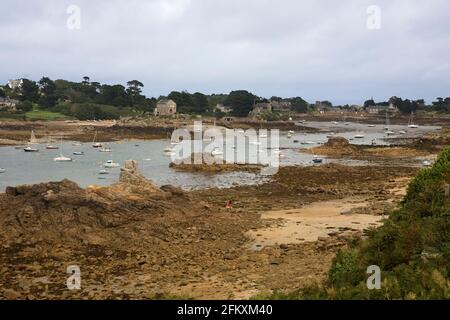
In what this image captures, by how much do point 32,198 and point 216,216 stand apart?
26.8 feet

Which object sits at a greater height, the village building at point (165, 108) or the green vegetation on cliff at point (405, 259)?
the village building at point (165, 108)

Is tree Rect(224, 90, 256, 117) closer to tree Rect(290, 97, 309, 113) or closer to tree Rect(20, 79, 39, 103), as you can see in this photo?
tree Rect(20, 79, 39, 103)

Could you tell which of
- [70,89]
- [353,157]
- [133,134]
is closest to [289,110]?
[70,89]

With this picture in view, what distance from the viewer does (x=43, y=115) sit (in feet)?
369

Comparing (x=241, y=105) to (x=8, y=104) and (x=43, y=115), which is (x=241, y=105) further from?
(x=8, y=104)

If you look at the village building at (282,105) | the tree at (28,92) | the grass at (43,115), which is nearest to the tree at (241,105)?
the grass at (43,115)

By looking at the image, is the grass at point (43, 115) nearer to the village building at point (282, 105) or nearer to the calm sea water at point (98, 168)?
the calm sea water at point (98, 168)

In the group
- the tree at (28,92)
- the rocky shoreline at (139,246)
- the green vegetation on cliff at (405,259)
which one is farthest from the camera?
the tree at (28,92)

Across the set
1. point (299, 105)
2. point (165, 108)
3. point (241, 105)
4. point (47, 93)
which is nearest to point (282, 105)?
point (299, 105)

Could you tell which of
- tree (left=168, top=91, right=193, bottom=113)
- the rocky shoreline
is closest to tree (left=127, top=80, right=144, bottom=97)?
tree (left=168, top=91, right=193, bottom=113)

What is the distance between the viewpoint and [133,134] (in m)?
91.8

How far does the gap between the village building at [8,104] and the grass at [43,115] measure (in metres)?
4.04

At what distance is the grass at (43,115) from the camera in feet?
354

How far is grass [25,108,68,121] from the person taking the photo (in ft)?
354
